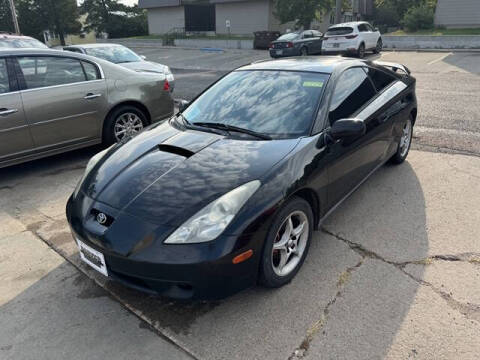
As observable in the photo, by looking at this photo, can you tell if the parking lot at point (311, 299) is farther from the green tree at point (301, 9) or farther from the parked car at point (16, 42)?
the green tree at point (301, 9)

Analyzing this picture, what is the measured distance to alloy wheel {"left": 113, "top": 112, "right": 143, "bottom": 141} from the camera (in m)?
5.70

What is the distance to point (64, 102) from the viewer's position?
505cm

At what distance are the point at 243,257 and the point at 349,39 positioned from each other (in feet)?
53.1

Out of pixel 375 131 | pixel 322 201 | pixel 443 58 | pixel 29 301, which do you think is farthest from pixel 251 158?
pixel 443 58

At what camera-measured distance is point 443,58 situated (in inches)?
632

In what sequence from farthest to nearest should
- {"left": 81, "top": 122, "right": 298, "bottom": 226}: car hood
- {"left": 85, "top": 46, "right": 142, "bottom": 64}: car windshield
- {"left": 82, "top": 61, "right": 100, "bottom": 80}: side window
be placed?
{"left": 85, "top": 46, "right": 142, "bottom": 64}: car windshield < {"left": 82, "top": 61, "right": 100, "bottom": 80}: side window < {"left": 81, "top": 122, "right": 298, "bottom": 226}: car hood

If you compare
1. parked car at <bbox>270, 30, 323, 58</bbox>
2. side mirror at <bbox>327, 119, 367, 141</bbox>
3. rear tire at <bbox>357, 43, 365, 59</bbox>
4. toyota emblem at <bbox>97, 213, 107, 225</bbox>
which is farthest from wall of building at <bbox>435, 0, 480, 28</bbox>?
toyota emblem at <bbox>97, 213, 107, 225</bbox>

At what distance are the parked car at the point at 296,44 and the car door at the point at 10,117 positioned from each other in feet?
50.9

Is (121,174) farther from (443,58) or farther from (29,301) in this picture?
(443,58)

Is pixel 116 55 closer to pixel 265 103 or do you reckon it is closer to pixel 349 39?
pixel 265 103

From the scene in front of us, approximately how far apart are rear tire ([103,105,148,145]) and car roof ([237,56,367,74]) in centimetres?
240

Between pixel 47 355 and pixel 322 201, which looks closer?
pixel 47 355

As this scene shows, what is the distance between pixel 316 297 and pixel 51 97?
4.05 m

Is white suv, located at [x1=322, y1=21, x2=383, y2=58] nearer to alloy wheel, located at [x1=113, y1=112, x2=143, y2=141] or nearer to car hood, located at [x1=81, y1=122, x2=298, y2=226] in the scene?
alloy wheel, located at [x1=113, y1=112, x2=143, y2=141]
